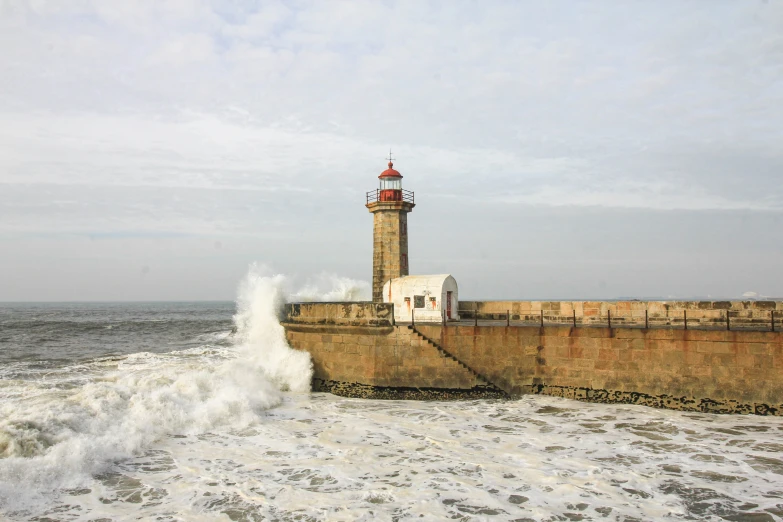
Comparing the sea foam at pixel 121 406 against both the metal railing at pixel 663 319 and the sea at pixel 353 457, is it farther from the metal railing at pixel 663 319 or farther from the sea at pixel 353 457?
the metal railing at pixel 663 319

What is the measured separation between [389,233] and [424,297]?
122 inches

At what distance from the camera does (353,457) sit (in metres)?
9.00

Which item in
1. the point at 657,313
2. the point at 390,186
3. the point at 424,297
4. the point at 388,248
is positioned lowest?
the point at 657,313

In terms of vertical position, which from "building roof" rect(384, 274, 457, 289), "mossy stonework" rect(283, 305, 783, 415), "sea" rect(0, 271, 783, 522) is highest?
"building roof" rect(384, 274, 457, 289)

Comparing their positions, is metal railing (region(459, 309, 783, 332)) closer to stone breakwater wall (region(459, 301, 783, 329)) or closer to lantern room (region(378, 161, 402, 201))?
stone breakwater wall (region(459, 301, 783, 329))

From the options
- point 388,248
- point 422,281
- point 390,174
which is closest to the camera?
point 422,281

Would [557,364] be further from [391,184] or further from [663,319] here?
[391,184]

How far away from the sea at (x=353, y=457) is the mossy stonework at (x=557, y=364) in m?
0.51

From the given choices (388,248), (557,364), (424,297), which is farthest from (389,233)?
(557,364)

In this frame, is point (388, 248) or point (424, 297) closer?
point (424, 297)

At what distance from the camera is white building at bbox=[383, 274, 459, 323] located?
1591 cm

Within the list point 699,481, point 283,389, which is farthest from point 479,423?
point 283,389

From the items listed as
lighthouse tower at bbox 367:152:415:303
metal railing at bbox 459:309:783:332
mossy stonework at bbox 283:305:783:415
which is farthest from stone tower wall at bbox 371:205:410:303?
metal railing at bbox 459:309:783:332

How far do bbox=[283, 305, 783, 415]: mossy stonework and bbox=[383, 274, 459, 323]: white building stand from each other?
5.83 feet
